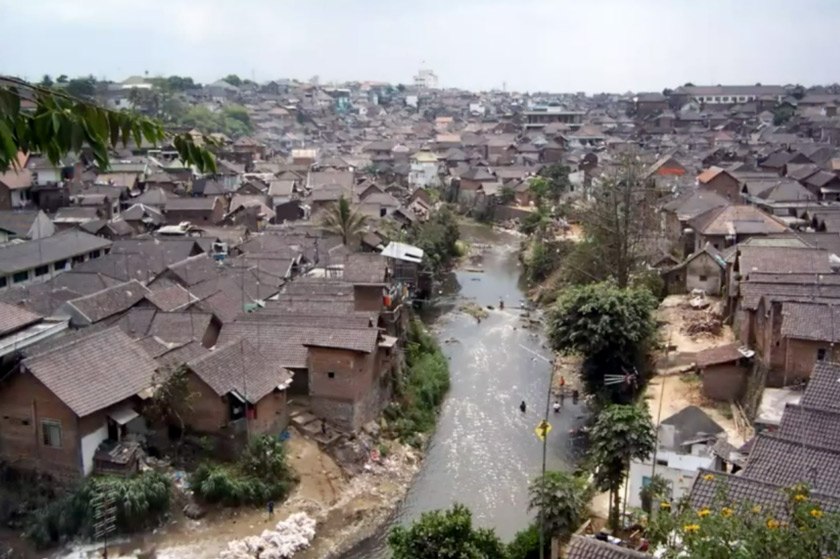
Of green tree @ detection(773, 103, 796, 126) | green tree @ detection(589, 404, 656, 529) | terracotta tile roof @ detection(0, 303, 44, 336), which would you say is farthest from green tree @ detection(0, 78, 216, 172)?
green tree @ detection(773, 103, 796, 126)

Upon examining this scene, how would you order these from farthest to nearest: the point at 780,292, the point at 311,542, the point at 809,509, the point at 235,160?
the point at 235,160 < the point at 780,292 < the point at 311,542 < the point at 809,509

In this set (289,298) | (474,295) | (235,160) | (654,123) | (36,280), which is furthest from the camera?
(654,123)

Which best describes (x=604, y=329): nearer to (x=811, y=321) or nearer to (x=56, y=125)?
(x=811, y=321)

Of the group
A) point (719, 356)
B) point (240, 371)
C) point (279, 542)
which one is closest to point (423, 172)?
point (719, 356)

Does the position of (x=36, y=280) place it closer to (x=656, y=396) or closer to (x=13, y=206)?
(x=13, y=206)

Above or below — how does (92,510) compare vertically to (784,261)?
below

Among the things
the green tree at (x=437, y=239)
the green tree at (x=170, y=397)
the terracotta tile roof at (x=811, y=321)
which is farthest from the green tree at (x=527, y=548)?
the green tree at (x=437, y=239)

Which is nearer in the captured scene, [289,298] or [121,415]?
[121,415]

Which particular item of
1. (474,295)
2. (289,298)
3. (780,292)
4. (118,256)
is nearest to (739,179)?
(474,295)
